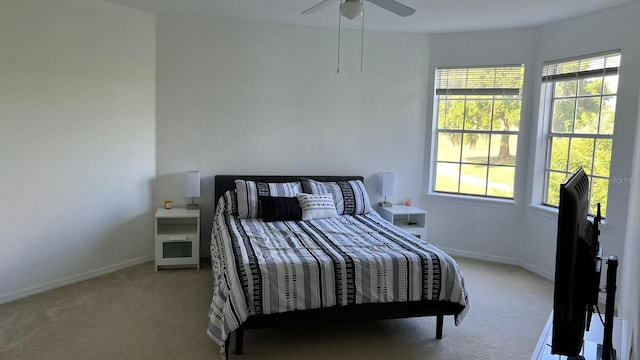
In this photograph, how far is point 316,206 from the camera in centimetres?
459

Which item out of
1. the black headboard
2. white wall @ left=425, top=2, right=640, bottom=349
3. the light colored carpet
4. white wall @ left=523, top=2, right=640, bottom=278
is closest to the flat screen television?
the light colored carpet

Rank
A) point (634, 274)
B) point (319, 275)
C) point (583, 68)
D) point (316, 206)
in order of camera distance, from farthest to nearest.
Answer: point (316, 206), point (583, 68), point (319, 275), point (634, 274)

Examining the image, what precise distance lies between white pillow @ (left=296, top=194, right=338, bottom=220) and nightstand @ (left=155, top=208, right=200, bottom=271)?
107 cm

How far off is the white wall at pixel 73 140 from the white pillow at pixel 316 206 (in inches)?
65.8

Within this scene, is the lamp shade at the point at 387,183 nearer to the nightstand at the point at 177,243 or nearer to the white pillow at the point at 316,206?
the white pillow at the point at 316,206

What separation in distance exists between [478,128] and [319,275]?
315 cm

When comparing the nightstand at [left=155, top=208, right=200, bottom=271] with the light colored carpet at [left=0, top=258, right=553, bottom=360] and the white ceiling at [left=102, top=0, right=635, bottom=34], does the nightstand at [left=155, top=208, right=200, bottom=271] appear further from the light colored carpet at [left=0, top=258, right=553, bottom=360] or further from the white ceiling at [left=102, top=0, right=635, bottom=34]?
the white ceiling at [left=102, top=0, right=635, bottom=34]

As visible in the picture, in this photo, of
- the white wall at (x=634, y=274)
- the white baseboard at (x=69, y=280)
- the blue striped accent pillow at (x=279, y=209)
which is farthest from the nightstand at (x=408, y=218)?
the white baseboard at (x=69, y=280)

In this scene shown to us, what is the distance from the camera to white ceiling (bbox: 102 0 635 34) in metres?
4.07

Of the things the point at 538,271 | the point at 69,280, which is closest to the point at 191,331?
the point at 69,280

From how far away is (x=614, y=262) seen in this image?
160cm

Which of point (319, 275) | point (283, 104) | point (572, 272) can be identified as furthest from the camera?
point (283, 104)

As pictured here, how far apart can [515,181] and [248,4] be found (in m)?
3.33

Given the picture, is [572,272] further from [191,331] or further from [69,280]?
[69,280]
